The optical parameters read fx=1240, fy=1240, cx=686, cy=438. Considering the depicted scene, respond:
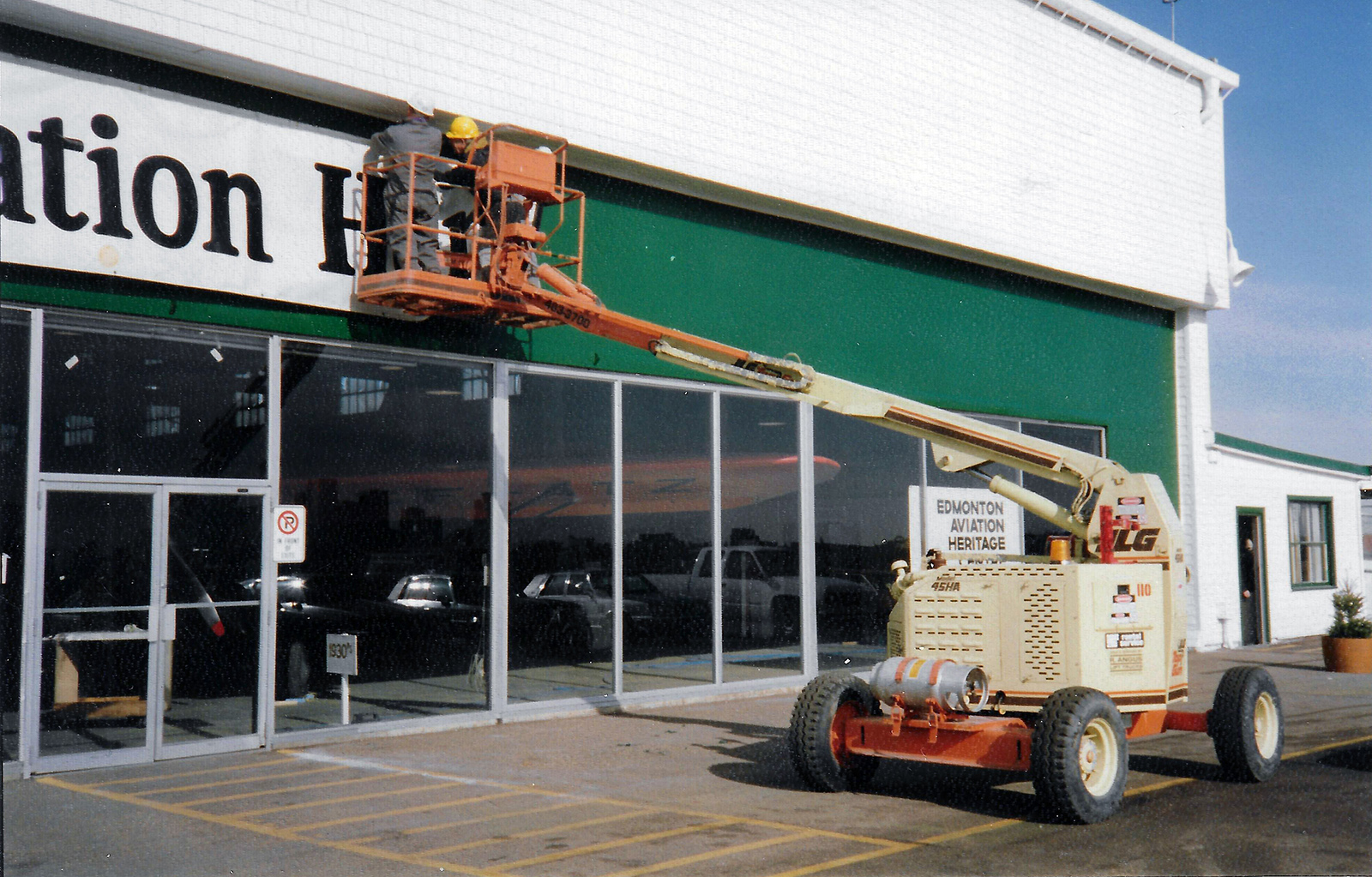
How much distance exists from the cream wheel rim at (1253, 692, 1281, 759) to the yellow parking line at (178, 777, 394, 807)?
23.4ft

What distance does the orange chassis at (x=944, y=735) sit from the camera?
8.74 metres

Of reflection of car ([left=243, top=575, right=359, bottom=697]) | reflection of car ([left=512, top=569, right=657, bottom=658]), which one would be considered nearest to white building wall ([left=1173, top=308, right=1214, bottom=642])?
reflection of car ([left=512, top=569, right=657, bottom=658])

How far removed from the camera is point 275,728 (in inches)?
475

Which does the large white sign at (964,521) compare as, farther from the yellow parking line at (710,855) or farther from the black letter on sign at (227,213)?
the yellow parking line at (710,855)

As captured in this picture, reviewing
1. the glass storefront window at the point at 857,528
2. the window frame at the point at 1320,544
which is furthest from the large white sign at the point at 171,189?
the window frame at the point at 1320,544

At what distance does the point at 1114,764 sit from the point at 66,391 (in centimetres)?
905

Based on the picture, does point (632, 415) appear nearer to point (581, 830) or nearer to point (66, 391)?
point (66, 391)

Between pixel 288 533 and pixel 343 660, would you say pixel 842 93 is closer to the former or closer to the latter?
pixel 288 533


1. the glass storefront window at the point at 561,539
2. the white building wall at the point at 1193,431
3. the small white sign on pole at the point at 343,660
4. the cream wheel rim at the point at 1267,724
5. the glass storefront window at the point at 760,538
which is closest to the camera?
the cream wheel rim at the point at 1267,724

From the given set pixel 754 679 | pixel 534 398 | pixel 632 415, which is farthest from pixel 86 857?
pixel 754 679

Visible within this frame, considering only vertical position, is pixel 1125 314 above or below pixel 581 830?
above

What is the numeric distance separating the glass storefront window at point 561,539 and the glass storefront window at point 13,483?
506cm

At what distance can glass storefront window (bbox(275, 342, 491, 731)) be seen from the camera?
12.6 meters

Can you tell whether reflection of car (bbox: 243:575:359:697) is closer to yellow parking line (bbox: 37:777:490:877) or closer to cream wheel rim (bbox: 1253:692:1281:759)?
yellow parking line (bbox: 37:777:490:877)
